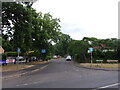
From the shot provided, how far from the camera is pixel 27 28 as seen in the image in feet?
88.7

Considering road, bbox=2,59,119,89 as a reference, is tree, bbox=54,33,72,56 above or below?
above

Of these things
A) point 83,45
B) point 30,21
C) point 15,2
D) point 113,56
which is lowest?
point 113,56

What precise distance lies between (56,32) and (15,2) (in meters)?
28.9

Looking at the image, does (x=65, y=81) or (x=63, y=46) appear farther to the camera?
(x=63, y=46)

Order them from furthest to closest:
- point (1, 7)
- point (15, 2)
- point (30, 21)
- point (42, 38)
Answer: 1. point (42, 38)
2. point (30, 21)
3. point (15, 2)
4. point (1, 7)

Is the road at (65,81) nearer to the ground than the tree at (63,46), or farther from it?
nearer to the ground

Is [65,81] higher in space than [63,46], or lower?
lower

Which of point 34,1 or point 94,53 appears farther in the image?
point 94,53

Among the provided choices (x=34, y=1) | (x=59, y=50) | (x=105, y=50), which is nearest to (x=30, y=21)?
(x=34, y=1)

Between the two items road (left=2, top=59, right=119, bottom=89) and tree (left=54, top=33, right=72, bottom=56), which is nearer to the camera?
road (left=2, top=59, right=119, bottom=89)

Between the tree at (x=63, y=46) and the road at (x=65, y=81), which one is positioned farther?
the tree at (x=63, y=46)

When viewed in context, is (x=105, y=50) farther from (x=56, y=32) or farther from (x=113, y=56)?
(x=56, y=32)

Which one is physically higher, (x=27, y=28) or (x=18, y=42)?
(x=27, y=28)

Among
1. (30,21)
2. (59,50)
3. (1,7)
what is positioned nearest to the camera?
(1,7)
